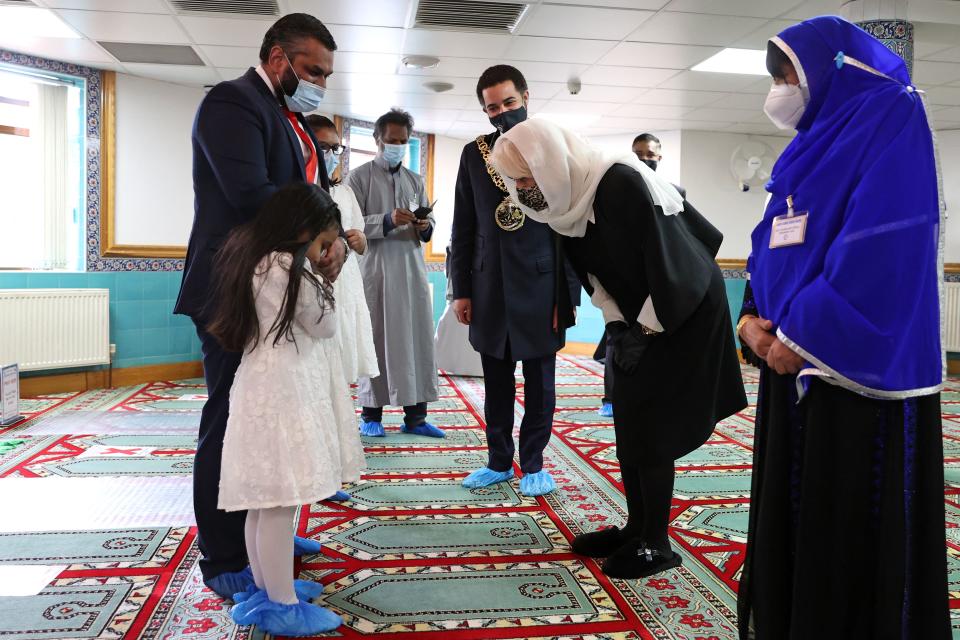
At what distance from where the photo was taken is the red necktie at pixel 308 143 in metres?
1.99

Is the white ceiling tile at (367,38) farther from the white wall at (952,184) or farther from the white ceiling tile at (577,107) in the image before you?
the white wall at (952,184)

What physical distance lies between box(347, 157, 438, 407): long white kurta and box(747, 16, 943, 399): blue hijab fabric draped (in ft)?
8.72

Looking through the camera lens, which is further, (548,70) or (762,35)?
(548,70)

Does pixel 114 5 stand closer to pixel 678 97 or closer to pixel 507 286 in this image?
pixel 507 286

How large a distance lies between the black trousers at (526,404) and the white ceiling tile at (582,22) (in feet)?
7.94

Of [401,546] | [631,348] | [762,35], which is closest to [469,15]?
[762,35]

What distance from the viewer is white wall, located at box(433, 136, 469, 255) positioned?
8325 millimetres

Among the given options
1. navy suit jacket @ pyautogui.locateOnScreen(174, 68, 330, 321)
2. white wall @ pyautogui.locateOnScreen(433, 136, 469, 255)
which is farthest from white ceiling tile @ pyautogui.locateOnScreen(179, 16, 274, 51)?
white wall @ pyautogui.locateOnScreen(433, 136, 469, 255)

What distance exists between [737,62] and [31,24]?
478 cm

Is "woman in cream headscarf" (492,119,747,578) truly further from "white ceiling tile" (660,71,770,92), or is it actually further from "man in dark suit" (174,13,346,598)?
"white ceiling tile" (660,71,770,92)

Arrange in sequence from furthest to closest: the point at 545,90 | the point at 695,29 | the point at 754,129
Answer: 1. the point at 754,129
2. the point at 545,90
3. the point at 695,29

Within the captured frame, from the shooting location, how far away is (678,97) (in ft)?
20.9

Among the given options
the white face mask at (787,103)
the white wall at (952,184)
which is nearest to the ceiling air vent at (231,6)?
the white face mask at (787,103)

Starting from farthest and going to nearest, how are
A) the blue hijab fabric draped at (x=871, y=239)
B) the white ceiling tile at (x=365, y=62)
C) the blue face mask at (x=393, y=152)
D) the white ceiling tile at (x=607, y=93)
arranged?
1. the white ceiling tile at (x=607, y=93)
2. the white ceiling tile at (x=365, y=62)
3. the blue face mask at (x=393, y=152)
4. the blue hijab fabric draped at (x=871, y=239)
